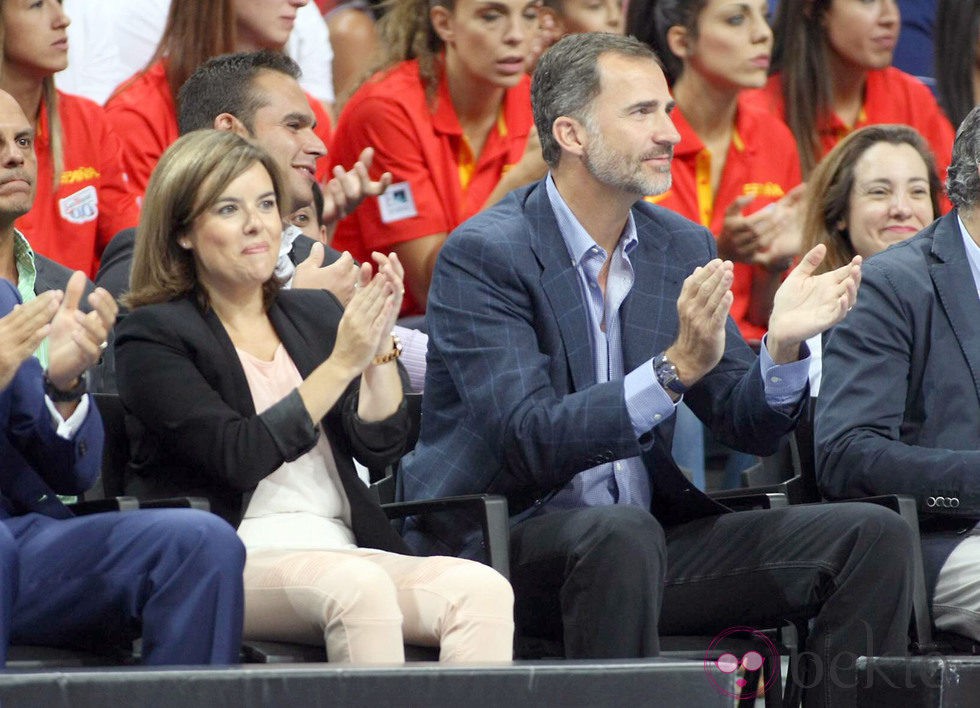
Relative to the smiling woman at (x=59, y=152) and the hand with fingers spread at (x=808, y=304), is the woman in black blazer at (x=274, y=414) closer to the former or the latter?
the hand with fingers spread at (x=808, y=304)

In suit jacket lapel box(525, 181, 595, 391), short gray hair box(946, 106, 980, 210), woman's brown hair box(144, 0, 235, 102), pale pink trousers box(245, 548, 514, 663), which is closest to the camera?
pale pink trousers box(245, 548, 514, 663)

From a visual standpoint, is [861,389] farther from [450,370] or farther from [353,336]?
[353,336]

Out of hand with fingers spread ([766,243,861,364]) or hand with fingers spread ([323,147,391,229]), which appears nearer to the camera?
hand with fingers spread ([766,243,861,364])

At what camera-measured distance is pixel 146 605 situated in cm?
267

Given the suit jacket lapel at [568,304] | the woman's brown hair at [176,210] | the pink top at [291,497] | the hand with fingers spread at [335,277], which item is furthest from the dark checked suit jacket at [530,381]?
the woman's brown hair at [176,210]

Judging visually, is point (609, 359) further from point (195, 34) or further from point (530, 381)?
point (195, 34)

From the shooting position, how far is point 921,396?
10.8 feet

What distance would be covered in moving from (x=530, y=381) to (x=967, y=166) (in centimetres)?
106

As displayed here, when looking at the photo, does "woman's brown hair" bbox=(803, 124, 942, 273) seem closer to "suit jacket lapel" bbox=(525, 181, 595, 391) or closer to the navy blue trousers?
"suit jacket lapel" bbox=(525, 181, 595, 391)

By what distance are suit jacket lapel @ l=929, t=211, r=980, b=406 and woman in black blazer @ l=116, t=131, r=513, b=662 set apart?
3.59 feet

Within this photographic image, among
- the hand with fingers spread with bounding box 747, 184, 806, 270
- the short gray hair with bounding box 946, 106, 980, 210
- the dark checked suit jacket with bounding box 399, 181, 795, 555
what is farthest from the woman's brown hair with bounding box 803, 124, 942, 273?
the dark checked suit jacket with bounding box 399, 181, 795, 555

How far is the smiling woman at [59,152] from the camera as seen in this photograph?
4.15m

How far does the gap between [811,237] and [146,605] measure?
2225 millimetres

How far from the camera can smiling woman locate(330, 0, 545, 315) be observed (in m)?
4.66
